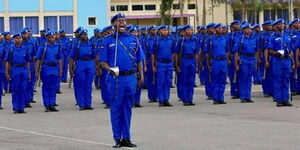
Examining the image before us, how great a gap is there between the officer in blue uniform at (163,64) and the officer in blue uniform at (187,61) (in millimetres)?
323

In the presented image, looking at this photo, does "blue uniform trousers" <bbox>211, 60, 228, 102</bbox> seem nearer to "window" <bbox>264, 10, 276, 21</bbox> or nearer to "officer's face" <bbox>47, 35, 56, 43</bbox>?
"officer's face" <bbox>47, 35, 56, 43</bbox>

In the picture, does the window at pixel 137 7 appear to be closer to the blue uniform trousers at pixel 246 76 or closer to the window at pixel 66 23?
the window at pixel 66 23

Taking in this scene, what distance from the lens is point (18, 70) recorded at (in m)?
21.1

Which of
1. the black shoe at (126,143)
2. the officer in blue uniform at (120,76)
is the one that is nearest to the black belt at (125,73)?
the officer in blue uniform at (120,76)

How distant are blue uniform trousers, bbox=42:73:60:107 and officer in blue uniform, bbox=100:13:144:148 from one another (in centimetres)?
761

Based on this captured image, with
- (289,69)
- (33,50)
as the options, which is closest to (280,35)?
(289,69)

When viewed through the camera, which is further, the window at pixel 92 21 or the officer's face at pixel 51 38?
the window at pixel 92 21

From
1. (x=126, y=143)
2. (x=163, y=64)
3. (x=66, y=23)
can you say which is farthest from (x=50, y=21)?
(x=126, y=143)

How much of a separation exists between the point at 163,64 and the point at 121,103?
8507 mm

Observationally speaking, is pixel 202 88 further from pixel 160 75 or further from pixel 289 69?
pixel 289 69

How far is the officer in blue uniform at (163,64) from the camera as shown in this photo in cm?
2200

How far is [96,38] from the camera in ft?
82.5

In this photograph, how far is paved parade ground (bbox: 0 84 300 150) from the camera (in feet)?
45.3

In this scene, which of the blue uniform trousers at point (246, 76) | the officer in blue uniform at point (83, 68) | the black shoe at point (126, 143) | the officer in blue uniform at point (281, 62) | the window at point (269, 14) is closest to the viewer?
the black shoe at point (126, 143)
